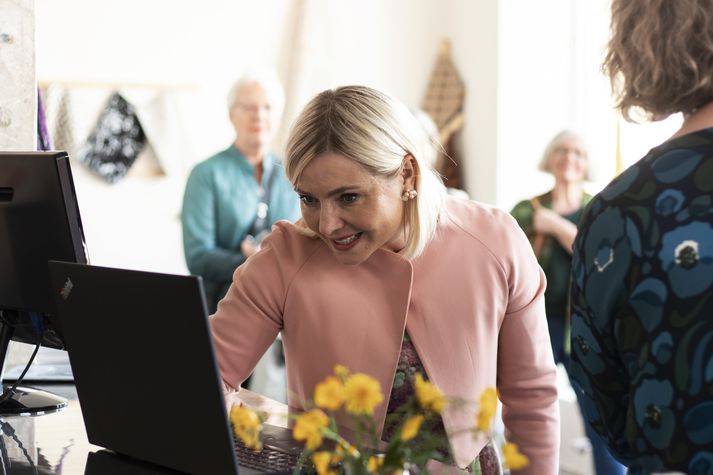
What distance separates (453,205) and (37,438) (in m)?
0.82

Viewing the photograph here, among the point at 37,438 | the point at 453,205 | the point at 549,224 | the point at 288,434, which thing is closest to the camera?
the point at 288,434

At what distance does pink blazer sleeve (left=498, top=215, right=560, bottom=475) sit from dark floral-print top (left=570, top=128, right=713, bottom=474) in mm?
532

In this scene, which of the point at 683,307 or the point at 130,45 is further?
the point at 130,45

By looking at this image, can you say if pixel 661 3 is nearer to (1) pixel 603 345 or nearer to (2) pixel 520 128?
(1) pixel 603 345

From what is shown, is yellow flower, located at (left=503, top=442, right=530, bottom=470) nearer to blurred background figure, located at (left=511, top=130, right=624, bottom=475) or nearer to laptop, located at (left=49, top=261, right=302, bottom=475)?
laptop, located at (left=49, top=261, right=302, bottom=475)

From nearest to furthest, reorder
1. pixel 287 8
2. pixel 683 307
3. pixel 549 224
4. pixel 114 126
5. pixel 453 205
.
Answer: pixel 683 307 → pixel 453 205 → pixel 549 224 → pixel 114 126 → pixel 287 8

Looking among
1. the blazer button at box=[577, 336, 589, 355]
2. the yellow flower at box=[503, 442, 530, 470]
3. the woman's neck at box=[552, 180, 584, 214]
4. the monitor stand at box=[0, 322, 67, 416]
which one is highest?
the yellow flower at box=[503, 442, 530, 470]

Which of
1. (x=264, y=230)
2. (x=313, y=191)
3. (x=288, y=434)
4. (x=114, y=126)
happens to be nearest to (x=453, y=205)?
(x=313, y=191)

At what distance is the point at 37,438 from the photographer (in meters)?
1.86

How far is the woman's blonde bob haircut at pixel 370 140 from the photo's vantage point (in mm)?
1785

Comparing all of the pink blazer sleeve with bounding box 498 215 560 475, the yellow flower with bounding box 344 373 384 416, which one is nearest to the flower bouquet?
the yellow flower with bounding box 344 373 384 416

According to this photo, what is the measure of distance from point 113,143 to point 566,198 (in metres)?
2.28

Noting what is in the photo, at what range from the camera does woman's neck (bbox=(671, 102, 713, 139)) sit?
131 cm

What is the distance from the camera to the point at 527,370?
192 centimetres
